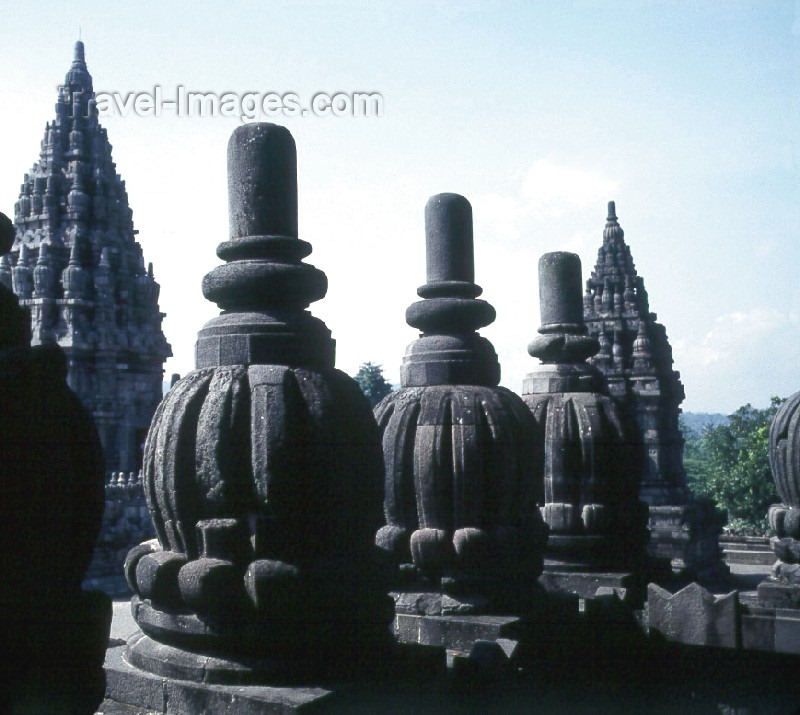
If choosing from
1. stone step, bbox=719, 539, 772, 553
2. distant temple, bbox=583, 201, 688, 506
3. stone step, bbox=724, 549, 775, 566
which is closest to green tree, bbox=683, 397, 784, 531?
distant temple, bbox=583, 201, 688, 506

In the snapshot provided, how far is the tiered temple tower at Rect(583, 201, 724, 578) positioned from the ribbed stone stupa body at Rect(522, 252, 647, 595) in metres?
17.3

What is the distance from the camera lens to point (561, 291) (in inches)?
→ 320

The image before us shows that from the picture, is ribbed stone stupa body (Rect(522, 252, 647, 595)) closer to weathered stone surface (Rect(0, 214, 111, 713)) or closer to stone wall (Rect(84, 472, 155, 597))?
weathered stone surface (Rect(0, 214, 111, 713))

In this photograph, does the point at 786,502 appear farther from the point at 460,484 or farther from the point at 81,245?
the point at 81,245

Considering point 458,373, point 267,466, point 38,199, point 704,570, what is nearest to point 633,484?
point 458,373

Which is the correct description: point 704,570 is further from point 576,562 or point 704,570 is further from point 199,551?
point 199,551

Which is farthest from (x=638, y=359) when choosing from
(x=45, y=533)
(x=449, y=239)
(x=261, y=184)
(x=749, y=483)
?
(x=45, y=533)

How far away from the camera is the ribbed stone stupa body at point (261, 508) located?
3.96m

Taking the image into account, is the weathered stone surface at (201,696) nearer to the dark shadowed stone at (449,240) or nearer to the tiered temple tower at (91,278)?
the dark shadowed stone at (449,240)

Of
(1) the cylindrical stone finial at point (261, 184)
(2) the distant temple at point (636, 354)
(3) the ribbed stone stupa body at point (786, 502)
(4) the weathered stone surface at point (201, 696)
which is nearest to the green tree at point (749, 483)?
(2) the distant temple at point (636, 354)

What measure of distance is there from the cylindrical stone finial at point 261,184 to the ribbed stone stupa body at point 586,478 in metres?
3.32

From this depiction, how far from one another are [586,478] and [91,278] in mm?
27282

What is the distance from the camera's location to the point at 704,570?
781 inches

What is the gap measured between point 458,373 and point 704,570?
15.9m
